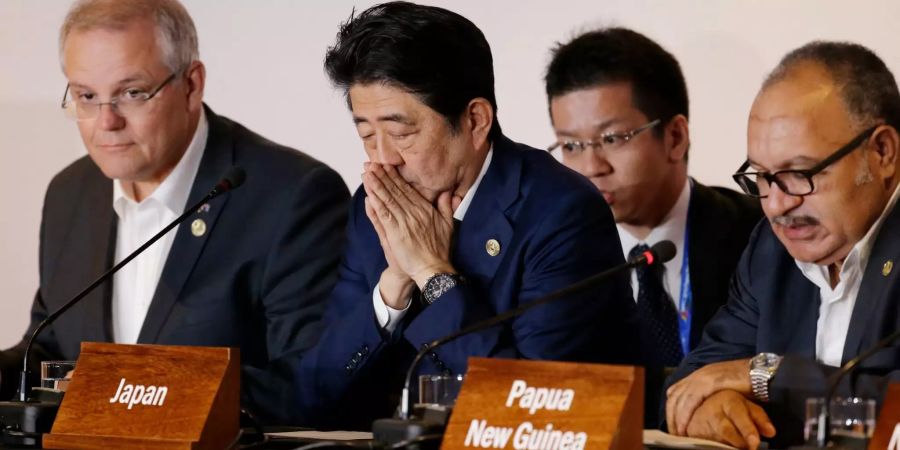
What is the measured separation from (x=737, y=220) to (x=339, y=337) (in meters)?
1.37

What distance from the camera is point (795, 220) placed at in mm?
2539

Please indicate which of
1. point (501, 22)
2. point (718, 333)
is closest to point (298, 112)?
point (501, 22)

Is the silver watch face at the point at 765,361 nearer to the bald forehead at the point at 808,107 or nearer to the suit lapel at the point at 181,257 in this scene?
the bald forehead at the point at 808,107

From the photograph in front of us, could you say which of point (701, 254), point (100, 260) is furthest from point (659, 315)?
point (100, 260)

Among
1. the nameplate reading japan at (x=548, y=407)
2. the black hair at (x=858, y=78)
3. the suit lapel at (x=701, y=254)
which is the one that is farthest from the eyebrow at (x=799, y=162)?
the suit lapel at (x=701, y=254)

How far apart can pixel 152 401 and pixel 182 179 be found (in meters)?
1.32

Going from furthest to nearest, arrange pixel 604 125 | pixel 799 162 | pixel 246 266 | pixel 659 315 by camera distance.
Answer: pixel 604 125 → pixel 659 315 → pixel 246 266 → pixel 799 162

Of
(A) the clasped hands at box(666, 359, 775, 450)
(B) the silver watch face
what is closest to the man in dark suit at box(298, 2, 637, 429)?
(A) the clasped hands at box(666, 359, 775, 450)

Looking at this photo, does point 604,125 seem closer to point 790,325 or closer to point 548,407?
point 790,325

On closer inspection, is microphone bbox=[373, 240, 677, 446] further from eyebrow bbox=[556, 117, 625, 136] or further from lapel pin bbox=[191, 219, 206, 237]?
eyebrow bbox=[556, 117, 625, 136]

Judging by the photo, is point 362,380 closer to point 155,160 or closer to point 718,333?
point 718,333

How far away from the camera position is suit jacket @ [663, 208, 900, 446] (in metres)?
2.39

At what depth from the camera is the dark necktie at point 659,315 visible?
3.49 meters


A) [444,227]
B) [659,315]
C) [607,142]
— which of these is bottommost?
[659,315]
